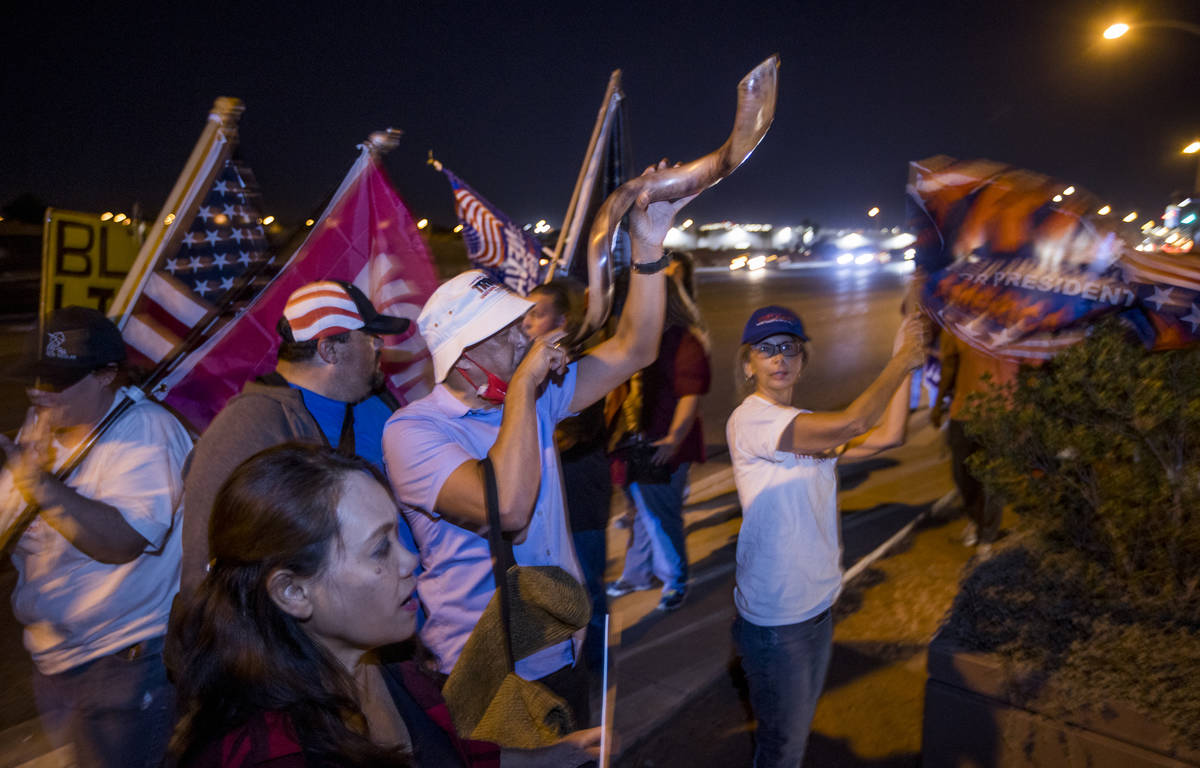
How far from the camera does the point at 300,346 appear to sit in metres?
2.75

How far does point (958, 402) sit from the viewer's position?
5234 mm

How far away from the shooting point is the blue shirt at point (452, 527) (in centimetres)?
216

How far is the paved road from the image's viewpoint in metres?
4.76

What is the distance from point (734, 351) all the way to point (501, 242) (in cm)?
1079

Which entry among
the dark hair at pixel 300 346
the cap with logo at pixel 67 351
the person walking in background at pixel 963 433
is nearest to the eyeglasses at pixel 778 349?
the dark hair at pixel 300 346

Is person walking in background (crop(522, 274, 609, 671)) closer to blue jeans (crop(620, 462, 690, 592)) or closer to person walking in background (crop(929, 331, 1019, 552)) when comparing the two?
blue jeans (crop(620, 462, 690, 592))

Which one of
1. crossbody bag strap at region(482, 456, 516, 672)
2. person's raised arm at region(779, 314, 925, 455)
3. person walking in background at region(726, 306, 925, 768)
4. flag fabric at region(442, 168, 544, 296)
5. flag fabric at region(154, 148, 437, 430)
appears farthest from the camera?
flag fabric at region(442, 168, 544, 296)

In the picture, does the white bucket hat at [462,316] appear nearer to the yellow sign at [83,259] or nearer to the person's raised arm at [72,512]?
the person's raised arm at [72,512]

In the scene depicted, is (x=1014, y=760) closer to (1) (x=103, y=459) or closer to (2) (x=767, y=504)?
(2) (x=767, y=504)

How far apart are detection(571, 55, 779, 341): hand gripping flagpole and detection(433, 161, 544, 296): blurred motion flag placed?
3232 mm

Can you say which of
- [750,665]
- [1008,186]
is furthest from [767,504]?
[1008,186]

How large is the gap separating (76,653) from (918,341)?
3040mm

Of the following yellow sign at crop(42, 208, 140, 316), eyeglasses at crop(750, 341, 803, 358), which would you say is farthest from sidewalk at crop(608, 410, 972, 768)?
yellow sign at crop(42, 208, 140, 316)

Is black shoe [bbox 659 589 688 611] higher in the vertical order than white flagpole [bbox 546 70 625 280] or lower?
lower
